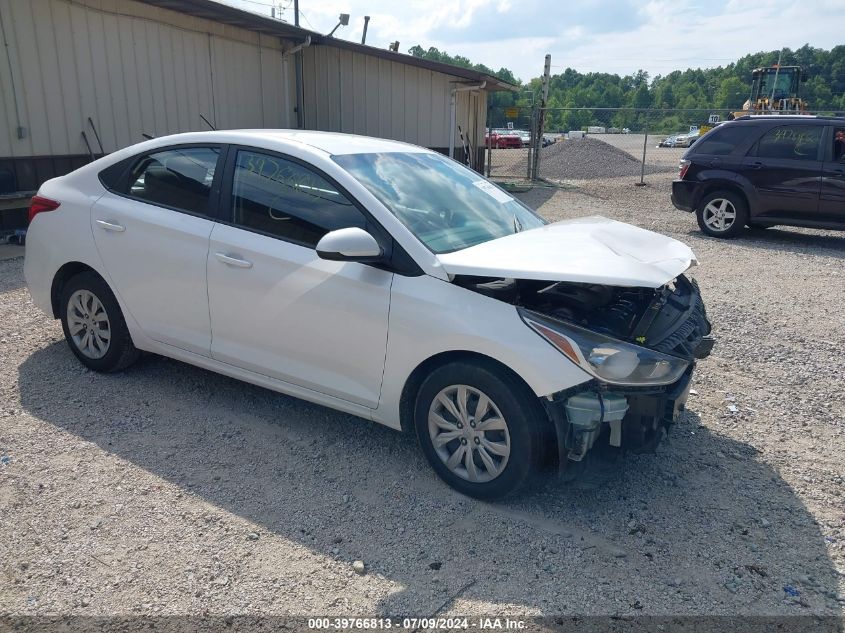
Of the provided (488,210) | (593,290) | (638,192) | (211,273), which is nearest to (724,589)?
(593,290)

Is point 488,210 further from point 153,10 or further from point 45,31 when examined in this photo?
point 153,10

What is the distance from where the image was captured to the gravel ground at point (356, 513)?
9.42 feet

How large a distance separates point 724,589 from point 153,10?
11.6 m

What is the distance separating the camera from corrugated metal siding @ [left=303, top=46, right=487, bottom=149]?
51.8ft

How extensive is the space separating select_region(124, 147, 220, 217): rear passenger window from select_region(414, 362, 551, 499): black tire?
1843 millimetres

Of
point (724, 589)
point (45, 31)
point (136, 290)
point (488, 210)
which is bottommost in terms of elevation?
point (724, 589)

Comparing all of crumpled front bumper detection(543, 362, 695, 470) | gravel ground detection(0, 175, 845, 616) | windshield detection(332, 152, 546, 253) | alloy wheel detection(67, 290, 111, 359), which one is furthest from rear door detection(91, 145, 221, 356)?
crumpled front bumper detection(543, 362, 695, 470)

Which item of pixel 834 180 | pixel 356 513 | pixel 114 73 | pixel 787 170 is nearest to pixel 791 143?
pixel 787 170

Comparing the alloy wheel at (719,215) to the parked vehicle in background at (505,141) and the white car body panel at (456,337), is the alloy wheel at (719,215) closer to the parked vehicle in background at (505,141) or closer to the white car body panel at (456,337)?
the white car body panel at (456,337)

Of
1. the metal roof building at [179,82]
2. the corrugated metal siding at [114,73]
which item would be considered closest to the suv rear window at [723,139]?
the metal roof building at [179,82]

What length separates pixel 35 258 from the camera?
4.93 meters

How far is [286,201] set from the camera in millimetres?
3939

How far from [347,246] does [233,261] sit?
936mm

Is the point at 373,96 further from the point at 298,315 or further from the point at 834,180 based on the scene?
the point at 298,315
